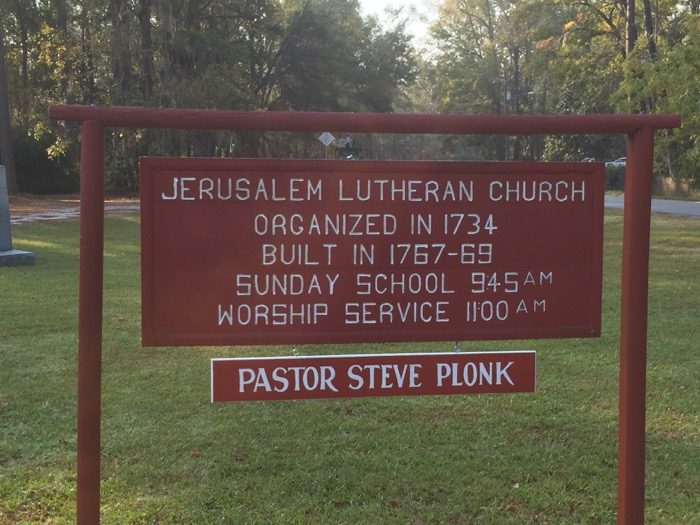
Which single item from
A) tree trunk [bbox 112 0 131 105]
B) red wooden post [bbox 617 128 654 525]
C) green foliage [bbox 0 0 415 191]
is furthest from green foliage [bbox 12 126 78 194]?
red wooden post [bbox 617 128 654 525]

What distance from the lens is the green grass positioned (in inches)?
133

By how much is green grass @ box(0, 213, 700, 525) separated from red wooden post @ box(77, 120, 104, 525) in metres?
0.84

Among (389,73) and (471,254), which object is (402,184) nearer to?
(471,254)

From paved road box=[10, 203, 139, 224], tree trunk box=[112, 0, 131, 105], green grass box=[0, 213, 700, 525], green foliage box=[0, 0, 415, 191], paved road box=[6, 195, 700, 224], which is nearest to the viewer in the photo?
green grass box=[0, 213, 700, 525]

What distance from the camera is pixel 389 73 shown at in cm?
4288

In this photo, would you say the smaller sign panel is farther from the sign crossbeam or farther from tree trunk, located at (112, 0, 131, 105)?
tree trunk, located at (112, 0, 131, 105)

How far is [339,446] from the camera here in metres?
4.09

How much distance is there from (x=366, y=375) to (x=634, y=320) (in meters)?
0.91

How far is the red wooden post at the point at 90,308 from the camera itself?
2.40 m

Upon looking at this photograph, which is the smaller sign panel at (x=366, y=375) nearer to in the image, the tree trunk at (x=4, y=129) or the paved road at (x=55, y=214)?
the paved road at (x=55, y=214)

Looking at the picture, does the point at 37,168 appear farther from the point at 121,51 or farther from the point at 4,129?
the point at 121,51

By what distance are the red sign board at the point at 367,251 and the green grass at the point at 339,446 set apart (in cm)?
104

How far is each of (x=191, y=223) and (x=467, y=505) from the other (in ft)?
5.78

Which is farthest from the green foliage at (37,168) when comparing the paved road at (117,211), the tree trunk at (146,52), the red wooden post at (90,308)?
the red wooden post at (90,308)
